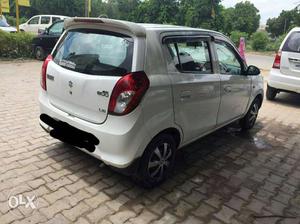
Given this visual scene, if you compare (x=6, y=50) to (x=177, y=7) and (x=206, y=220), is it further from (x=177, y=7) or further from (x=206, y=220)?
(x=177, y=7)

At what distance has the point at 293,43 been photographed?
24.7 ft

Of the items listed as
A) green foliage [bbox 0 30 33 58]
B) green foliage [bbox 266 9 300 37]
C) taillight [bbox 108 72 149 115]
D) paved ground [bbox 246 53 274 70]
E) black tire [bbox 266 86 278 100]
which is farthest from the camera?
green foliage [bbox 266 9 300 37]

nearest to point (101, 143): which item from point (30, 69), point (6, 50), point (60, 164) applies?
point (60, 164)

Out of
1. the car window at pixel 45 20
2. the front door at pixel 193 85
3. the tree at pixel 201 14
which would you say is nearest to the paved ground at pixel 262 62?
the car window at pixel 45 20

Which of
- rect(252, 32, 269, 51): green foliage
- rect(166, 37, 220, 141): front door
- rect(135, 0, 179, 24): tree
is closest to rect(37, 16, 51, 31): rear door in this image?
rect(166, 37, 220, 141): front door

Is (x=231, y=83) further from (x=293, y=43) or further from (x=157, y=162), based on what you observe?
(x=293, y=43)

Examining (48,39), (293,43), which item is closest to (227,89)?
(293,43)

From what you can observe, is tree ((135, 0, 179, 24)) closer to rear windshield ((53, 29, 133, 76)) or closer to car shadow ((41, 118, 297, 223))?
car shadow ((41, 118, 297, 223))

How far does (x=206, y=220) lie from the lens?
3047mm

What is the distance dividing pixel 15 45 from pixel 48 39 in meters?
1.39

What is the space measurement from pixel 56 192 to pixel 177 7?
48880 mm

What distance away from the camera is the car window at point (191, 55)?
346cm

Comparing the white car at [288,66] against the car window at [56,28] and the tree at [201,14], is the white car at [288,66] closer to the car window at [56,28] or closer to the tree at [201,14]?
the car window at [56,28]

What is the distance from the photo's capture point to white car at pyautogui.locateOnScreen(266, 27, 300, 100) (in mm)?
7477
